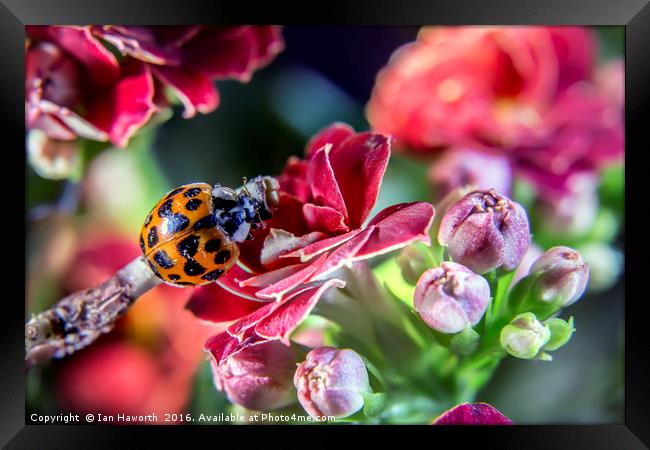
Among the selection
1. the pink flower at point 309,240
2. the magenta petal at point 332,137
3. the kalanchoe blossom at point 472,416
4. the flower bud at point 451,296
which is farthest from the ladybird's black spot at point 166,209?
the kalanchoe blossom at point 472,416

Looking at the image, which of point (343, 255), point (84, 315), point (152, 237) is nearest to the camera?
point (343, 255)

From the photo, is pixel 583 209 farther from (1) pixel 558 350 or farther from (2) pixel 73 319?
(2) pixel 73 319

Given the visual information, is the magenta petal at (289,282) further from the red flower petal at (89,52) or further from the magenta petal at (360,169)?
the red flower petal at (89,52)

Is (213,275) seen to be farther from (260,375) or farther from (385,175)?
(385,175)

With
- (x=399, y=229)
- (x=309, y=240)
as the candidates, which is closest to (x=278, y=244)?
(x=309, y=240)

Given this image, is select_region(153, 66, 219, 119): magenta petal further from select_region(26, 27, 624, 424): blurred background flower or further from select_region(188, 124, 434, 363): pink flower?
select_region(188, 124, 434, 363): pink flower

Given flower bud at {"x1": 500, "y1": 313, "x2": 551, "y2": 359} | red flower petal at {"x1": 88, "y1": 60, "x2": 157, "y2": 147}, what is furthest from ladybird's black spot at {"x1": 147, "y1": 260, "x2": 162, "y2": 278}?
flower bud at {"x1": 500, "y1": 313, "x2": 551, "y2": 359}
